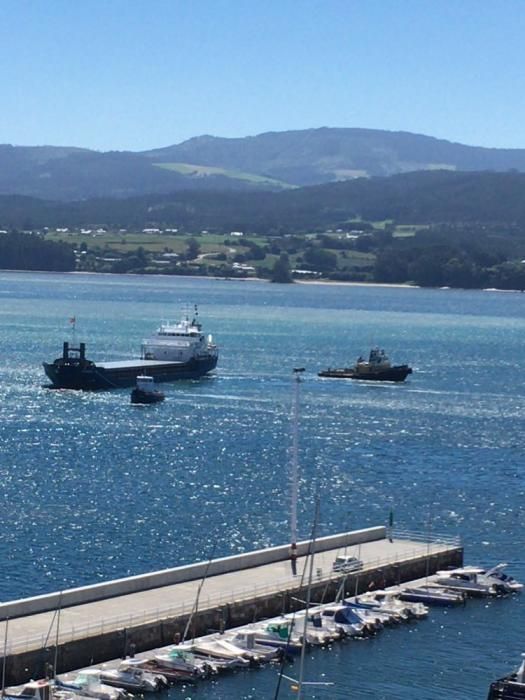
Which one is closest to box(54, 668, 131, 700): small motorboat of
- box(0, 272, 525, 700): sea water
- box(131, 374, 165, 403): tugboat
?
box(0, 272, 525, 700): sea water

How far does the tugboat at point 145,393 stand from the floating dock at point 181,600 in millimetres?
43581

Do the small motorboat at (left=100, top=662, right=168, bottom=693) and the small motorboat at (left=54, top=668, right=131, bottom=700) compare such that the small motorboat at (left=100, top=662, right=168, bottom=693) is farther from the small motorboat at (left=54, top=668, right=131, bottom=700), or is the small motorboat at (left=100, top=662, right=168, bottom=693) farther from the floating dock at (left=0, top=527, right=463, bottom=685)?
the floating dock at (left=0, top=527, right=463, bottom=685)

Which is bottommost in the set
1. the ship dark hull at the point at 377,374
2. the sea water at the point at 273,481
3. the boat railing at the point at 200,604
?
the sea water at the point at 273,481

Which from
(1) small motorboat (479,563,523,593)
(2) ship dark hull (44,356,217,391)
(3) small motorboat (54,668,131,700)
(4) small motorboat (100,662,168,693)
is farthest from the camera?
(2) ship dark hull (44,356,217,391)

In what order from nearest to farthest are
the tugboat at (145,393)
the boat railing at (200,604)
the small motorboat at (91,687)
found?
the small motorboat at (91,687) < the boat railing at (200,604) < the tugboat at (145,393)

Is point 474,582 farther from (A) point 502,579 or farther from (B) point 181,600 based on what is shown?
(B) point 181,600

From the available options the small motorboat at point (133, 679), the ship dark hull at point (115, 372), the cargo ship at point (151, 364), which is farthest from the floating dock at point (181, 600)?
the cargo ship at point (151, 364)

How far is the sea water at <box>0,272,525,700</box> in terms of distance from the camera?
126ft

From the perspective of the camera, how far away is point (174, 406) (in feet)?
293

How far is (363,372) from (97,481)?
4850 cm

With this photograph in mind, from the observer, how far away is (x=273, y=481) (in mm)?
61594

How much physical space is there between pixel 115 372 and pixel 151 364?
553cm

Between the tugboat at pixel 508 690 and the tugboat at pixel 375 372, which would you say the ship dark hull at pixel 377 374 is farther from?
the tugboat at pixel 508 690

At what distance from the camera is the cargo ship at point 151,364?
96438 mm
